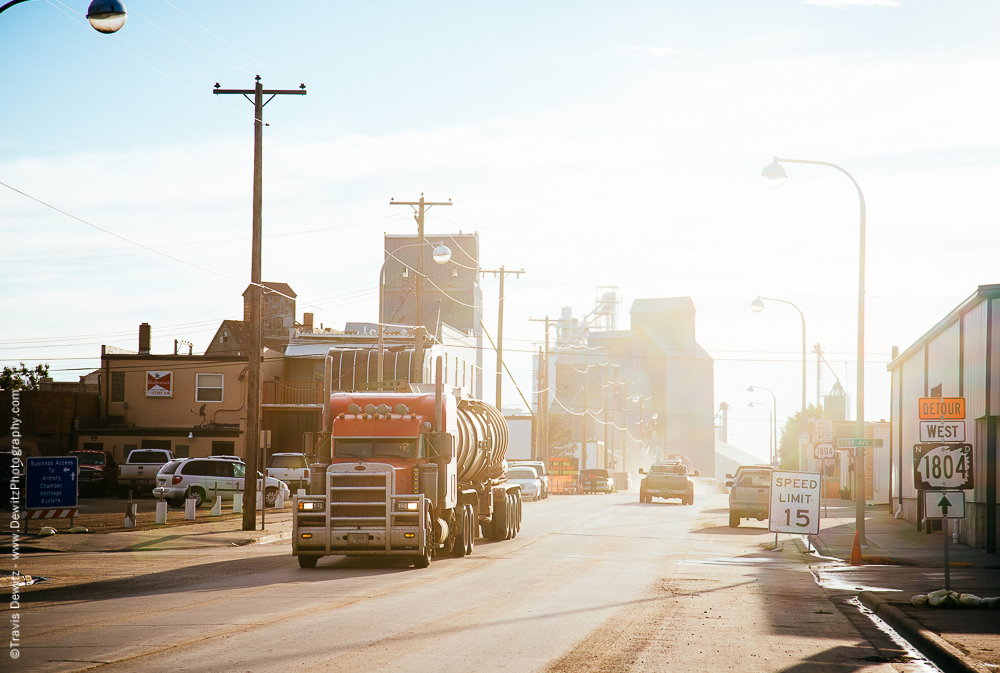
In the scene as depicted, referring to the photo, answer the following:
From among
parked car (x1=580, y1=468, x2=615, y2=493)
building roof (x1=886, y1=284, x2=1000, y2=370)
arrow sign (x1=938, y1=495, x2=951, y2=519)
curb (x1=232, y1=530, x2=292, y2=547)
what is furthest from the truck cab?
parked car (x1=580, y1=468, x2=615, y2=493)

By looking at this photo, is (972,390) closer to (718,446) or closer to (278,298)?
(278,298)

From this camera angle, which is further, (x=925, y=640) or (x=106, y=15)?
(x=106, y=15)

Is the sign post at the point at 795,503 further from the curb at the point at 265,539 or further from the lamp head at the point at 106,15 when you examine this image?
the lamp head at the point at 106,15

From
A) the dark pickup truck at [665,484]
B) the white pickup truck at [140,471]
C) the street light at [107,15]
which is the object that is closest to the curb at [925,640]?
the street light at [107,15]

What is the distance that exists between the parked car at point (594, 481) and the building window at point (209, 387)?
81.0 ft

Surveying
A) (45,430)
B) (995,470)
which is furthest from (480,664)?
(45,430)

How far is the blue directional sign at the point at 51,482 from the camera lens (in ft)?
70.6

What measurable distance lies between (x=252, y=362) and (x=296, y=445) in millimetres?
31130

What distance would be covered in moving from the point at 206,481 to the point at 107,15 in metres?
26.3

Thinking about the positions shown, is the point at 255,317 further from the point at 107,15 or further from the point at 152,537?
the point at 107,15

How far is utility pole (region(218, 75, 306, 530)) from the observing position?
2619 centimetres

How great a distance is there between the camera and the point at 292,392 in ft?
189

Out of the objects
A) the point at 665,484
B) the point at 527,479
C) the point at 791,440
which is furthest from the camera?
the point at 791,440

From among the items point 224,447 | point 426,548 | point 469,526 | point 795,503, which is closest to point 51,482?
point 426,548
